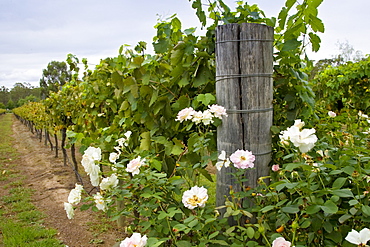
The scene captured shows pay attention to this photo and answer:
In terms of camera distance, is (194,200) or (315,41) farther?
(315,41)

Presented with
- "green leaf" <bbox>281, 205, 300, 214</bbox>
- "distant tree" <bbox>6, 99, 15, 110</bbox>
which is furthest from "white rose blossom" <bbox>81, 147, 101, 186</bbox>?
"distant tree" <bbox>6, 99, 15, 110</bbox>

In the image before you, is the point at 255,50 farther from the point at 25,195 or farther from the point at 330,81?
the point at 330,81

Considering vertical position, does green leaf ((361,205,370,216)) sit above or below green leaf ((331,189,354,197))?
below

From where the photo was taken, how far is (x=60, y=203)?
14.4 feet

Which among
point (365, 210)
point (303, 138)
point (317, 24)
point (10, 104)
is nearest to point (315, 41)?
point (317, 24)

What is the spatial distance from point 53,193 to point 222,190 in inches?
164

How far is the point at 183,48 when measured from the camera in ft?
5.67

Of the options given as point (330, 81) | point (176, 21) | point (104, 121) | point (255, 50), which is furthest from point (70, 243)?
point (330, 81)

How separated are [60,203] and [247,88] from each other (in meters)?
3.88

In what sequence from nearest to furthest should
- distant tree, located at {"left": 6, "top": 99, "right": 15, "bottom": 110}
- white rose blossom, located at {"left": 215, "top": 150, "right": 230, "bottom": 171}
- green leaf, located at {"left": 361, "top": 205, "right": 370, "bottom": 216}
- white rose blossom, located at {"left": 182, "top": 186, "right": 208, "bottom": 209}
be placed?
1. green leaf, located at {"left": 361, "top": 205, "right": 370, "bottom": 216}
2. white rose blossom, located at {"left": 182, "top": 186, "right": 208, "bottom": 209}
3. white rose blossom, located at {"left": 215, "top": 150, "right": 230, "bottom": 171}
4. distant tree, located at {"left": 6, "top": 99, "right": 15, "bottom": 110}

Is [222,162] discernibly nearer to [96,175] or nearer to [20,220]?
[96,175]

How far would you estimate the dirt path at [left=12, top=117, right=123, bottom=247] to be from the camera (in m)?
3.27

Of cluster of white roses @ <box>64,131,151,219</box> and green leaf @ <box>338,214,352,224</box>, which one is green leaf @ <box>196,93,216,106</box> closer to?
cluster of white roses @ <box>64,131,151,219</box>

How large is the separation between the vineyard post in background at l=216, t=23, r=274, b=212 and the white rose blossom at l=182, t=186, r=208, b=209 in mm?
337
